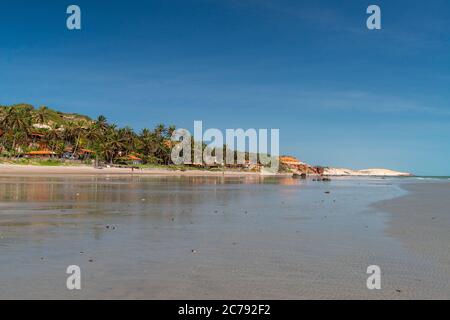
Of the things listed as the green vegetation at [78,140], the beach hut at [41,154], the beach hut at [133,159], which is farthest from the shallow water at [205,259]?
the beach hut at [133,159]

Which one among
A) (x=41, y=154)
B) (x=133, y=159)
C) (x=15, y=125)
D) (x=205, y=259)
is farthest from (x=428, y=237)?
(x=133, y=159)

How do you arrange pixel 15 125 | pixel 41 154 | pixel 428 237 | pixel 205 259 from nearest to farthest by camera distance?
pixel 205 259 < pixel 428 237 < pixel 15 125 < pixel 41 154

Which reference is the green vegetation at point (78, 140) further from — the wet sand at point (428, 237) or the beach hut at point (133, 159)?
the wet sand at point (428, 237)

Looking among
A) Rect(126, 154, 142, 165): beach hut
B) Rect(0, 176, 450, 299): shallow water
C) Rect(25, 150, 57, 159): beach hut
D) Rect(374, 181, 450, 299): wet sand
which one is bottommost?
Rect(374, 181, 450, 299): wet sand

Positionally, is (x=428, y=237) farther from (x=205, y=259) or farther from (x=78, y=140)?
(x=78, y=140)

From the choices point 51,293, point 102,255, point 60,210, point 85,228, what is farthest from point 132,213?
point 51,293

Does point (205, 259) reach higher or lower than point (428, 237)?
higher

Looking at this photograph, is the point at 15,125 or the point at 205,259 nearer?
the point at 205,259

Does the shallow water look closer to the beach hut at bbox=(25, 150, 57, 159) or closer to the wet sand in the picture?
the wet sand

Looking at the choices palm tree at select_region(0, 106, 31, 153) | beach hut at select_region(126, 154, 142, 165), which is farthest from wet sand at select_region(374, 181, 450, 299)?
beach hut at select_region(126, 154, 142, 165)

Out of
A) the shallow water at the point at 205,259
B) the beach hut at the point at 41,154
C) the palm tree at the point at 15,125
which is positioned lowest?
the shallow water at the point at 205,259
